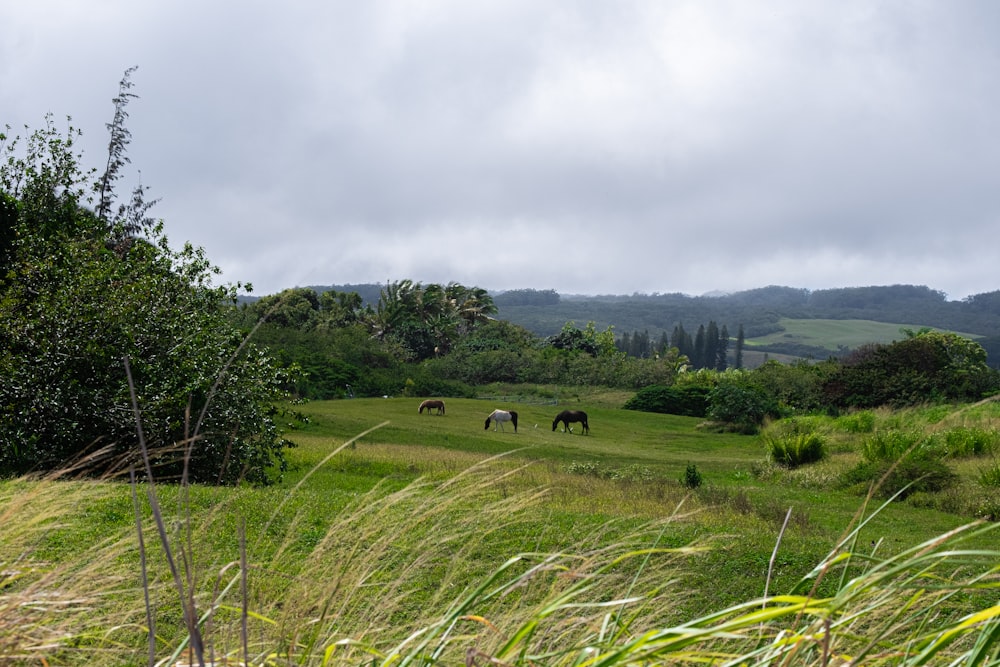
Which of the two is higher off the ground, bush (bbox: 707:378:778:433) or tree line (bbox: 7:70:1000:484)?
tree line (bbox: 7:70:1000:484)

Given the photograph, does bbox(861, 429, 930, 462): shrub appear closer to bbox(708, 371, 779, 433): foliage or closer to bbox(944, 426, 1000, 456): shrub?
bbox(944, 426, 1000, 456): shrub

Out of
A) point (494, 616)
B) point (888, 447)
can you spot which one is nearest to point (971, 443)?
point (888, 447)

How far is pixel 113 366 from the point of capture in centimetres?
1175

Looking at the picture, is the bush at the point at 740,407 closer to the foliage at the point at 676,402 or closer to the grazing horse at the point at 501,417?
the foliage at the point at 676,402

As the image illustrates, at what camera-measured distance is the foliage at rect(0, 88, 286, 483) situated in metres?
10.8

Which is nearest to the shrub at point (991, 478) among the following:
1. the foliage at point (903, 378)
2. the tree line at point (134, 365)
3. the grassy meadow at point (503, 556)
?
the grassy meadow at point (503, 556)

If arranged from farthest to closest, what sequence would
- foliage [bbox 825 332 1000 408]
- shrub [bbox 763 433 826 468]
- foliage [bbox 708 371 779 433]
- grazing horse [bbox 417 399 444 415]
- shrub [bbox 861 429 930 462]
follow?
1. foliage [bbox 825 332 1000 408]
2. grazing horse [bbox 417 399 444 415]
3. foliage [bbox 708 371 779 433]
4. shrub [bbox 763 433 826 468]
5. shrub [bbox 861 429 930 462]

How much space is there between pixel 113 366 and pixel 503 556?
29.3 ft

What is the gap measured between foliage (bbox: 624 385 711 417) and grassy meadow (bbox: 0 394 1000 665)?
6.40 metres

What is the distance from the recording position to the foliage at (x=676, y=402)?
120ft

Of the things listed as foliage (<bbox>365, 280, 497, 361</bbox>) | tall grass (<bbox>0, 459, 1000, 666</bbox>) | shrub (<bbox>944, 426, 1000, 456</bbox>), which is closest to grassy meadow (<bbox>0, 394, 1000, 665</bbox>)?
tall grass (<bbox>0, 459, 1000, 666</bbox>)

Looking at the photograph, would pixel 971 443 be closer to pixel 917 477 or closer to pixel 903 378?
pixel 917 477

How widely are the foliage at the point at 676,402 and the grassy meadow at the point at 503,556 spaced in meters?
6.40

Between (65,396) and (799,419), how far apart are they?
68.9ft
